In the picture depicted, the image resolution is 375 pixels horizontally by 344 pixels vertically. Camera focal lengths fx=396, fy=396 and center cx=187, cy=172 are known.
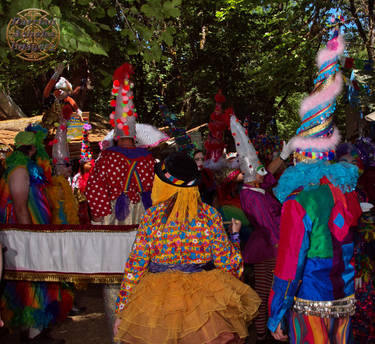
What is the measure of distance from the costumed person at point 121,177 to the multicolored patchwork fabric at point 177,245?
4.59ft

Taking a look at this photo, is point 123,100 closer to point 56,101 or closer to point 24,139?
point 24,139

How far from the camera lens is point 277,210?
4613mm

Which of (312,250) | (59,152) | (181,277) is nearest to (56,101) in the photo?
(59,152)

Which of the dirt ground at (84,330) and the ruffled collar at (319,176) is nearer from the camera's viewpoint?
the ruffled collar at (319,176)

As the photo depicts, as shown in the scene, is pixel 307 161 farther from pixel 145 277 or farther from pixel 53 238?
pixel 53 238

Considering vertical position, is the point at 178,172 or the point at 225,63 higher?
the point at 225,63

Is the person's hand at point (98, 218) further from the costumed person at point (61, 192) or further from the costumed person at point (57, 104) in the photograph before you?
→ the costumed person at point (57, 104)

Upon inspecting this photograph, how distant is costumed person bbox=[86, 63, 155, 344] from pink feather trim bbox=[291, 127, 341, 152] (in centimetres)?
186

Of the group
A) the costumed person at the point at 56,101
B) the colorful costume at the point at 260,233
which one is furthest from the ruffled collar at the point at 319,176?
the costumed person at the point at 56,101

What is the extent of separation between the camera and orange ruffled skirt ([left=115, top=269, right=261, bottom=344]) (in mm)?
2322

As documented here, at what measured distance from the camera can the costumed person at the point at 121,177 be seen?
4.12m

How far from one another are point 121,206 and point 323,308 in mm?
2366

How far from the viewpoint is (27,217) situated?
452 cm

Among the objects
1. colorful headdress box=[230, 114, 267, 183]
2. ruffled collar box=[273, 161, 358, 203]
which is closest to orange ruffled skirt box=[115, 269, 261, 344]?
ruffled collar box=[273, 161, 358, 203]
